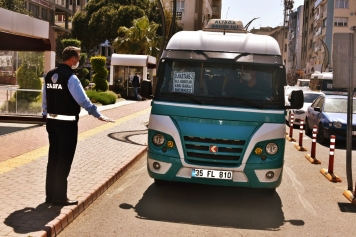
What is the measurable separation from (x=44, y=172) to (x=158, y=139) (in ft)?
7.86

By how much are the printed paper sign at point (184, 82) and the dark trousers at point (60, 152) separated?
1931mm

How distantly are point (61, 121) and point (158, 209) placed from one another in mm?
1871

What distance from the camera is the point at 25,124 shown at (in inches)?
687

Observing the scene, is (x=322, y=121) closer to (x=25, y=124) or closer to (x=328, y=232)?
(x=25, y=124)

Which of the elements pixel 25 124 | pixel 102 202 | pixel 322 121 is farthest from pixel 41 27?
pixel 102 202

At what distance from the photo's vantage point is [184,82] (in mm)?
8250

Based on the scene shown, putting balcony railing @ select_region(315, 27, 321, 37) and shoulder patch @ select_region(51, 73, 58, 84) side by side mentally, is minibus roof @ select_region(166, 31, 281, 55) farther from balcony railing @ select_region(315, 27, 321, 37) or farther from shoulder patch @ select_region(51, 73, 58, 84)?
balcony railing @ select_region(315, 27, 321, 37)

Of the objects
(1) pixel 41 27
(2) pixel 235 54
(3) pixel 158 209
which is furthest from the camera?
(1) pixel 41 27

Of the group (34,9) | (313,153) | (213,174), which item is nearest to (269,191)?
(213,174)

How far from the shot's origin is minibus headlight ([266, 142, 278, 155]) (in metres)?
7.73

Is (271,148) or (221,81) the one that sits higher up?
(221,81)

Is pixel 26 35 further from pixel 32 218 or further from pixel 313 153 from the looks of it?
pixel 32 218

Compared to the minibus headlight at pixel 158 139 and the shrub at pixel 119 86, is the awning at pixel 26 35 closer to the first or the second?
Result: the minibus headlight at pixel 158 139

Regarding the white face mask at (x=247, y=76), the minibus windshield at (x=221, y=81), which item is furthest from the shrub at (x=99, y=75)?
the white face mask at (x=247, y=76)
